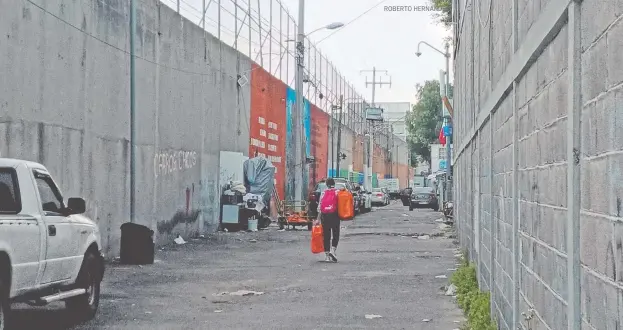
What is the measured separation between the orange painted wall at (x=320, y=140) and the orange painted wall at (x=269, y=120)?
424 inches

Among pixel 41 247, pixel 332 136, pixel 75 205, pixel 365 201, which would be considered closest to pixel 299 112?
pixel 365 201

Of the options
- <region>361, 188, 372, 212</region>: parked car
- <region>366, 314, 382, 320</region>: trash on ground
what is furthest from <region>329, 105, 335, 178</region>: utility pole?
<region>366, 314, 382, 320</region>: trash on ground

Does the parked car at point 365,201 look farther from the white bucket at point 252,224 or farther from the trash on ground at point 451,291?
the trash on ground at point 451,291

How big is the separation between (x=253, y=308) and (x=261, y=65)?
24989 millimetres

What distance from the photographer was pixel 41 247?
379 inches

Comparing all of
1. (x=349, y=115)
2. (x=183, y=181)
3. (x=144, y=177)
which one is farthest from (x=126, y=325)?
(x=349, y=115)

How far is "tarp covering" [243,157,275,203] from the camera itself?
109 feet

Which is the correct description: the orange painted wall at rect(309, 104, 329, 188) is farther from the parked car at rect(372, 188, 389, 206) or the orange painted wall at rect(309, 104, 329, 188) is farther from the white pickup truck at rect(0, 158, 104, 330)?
the white pickup truck at rect(0, 158, 104, 330)

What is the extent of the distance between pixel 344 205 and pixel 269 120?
19.9 m

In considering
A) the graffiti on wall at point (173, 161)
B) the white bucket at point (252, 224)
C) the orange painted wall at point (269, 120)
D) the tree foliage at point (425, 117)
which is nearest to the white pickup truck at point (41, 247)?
the graffiti on wall at point (173, 161)

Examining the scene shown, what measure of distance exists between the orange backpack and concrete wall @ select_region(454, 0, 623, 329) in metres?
9.49

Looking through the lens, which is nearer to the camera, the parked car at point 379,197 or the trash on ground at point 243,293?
the trash on ground at point 243,293

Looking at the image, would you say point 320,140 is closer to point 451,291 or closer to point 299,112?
point 299,112

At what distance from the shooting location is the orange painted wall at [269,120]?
3506 cm
